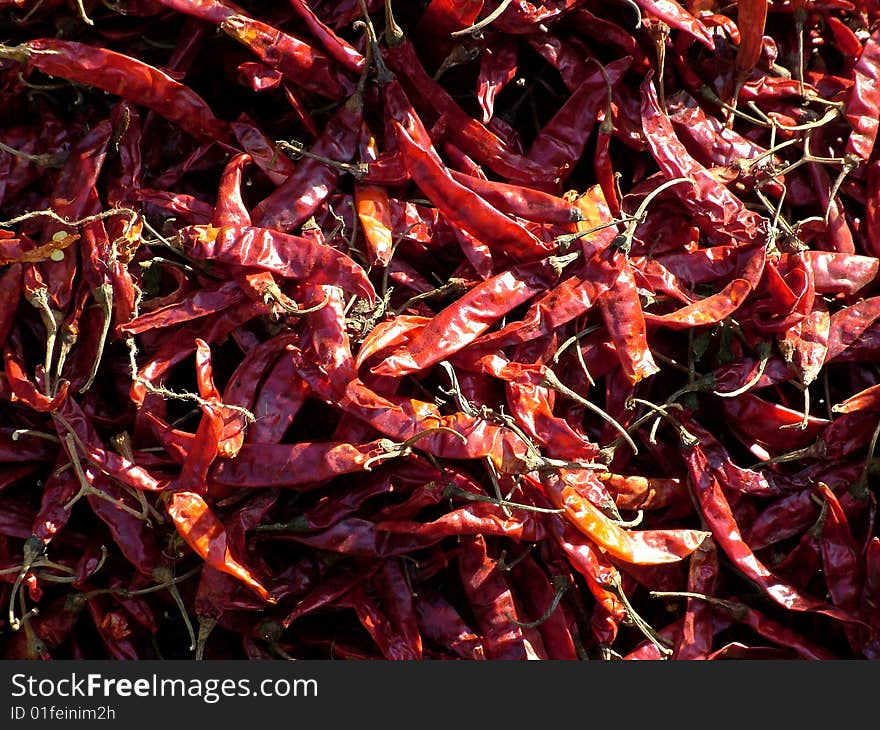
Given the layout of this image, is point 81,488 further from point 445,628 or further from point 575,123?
point 575,123

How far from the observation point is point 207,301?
2490 millimetres

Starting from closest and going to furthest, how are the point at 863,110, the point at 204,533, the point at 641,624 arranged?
the point at 204,533 < the point at 641,624 < the point at 863,110

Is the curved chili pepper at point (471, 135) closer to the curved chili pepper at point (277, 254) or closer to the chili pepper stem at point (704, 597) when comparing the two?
the curved chili pepper at point (277, 254)

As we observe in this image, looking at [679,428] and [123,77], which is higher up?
[123,77]

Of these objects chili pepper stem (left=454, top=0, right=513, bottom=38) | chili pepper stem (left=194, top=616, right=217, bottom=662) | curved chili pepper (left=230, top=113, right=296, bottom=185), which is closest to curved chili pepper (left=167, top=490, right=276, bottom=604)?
chili pepper stem (left=194, top=616, right=217, bottom=662)

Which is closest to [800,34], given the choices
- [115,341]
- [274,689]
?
[115,341]

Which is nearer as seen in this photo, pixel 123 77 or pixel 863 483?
pixel 123 77

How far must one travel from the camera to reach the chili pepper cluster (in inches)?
96.4

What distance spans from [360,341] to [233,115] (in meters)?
0.84

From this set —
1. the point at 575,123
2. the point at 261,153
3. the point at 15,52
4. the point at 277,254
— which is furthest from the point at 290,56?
the point at 575,123

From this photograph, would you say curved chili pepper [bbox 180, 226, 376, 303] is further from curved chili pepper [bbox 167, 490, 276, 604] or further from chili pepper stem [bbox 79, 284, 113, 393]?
curved chili pepper [bbox 167, 490, 276, 604]

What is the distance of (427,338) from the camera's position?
2424mm

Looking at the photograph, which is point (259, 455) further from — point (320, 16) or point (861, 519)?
point (861, 519)

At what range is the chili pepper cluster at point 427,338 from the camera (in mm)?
2449
